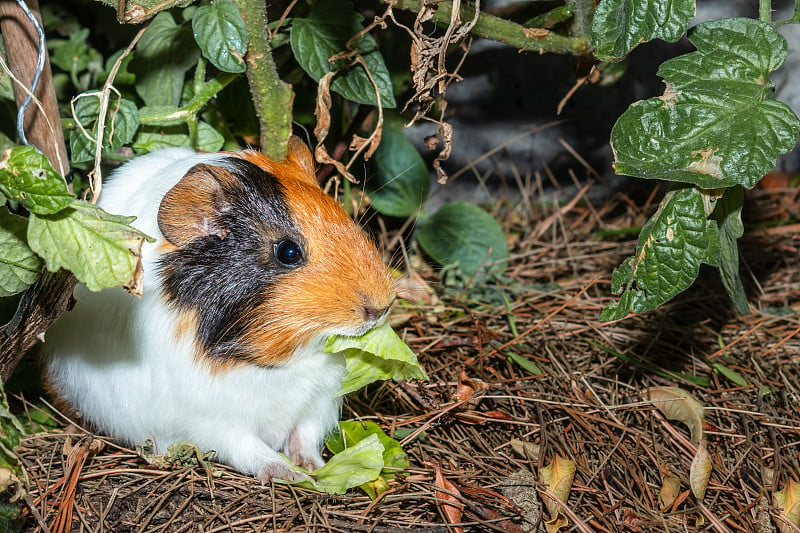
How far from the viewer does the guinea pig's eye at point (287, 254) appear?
2.40 metres

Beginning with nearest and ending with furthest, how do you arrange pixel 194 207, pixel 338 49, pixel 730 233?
pixel 194 207 < pixel 730 233 < pixel 338 49

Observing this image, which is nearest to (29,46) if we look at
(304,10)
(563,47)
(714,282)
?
(304,10)

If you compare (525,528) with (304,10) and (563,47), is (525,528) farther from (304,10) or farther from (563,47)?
(304,10)

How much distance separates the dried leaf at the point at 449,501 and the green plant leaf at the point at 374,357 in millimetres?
344

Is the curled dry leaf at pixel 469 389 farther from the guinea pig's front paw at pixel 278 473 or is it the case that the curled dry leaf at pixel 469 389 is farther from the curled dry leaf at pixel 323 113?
the curled dry leaf at pixel 323 113

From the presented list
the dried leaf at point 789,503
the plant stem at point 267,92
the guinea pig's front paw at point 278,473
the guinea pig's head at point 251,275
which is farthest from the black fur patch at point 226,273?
the dried leaf at point 789,503

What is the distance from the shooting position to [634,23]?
8.00 ft

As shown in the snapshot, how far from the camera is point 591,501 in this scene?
8.46 ft

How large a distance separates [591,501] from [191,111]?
6.29 ft

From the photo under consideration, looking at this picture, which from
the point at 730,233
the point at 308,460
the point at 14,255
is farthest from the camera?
the point at 308,460

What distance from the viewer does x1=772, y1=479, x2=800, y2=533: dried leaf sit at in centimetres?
252

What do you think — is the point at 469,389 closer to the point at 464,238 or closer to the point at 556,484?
the point at 556,484

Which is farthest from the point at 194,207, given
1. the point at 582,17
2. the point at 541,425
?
the point at 582,17

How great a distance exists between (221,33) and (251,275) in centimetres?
82
